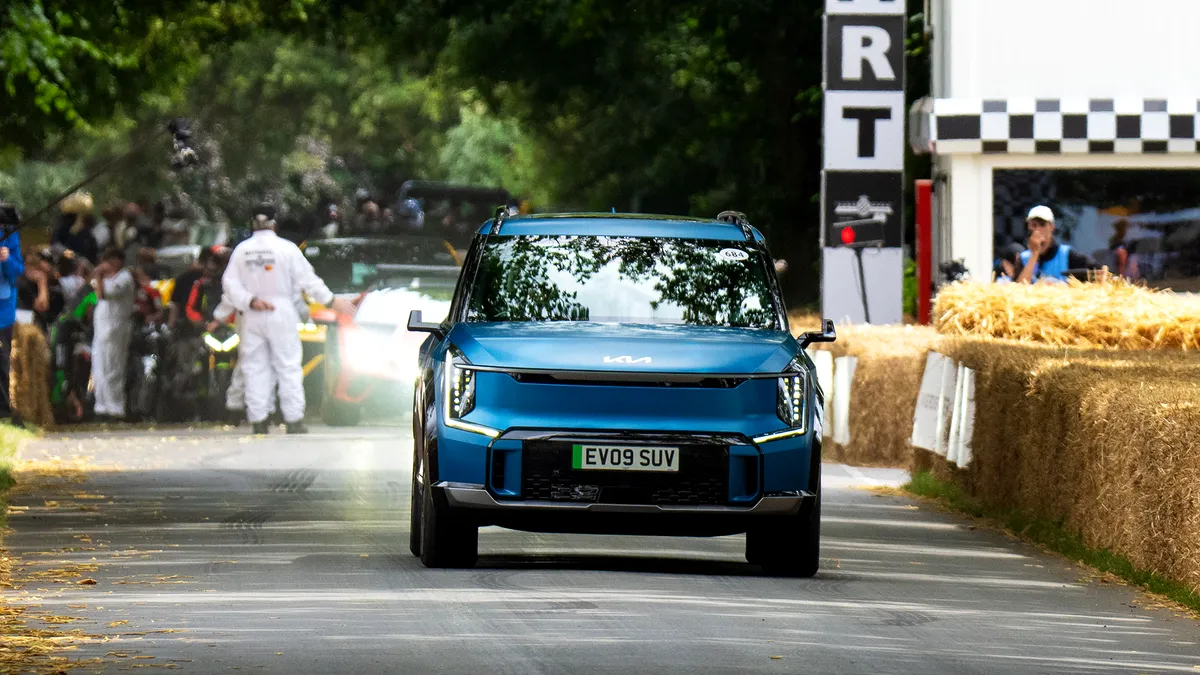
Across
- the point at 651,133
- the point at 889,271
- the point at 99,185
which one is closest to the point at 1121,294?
the point at 889,271

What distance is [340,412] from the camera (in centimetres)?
2783

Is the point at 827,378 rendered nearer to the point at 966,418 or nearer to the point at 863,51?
the point at 863,51

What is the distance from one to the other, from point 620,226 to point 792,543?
1.97 metres

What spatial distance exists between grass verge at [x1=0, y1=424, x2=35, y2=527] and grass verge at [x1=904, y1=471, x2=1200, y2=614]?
5.79m

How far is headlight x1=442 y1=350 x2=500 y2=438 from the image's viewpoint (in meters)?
12.0

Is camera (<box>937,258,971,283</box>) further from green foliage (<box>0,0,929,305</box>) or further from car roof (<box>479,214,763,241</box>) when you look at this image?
car roof (<box>479,214,763,241</box>)

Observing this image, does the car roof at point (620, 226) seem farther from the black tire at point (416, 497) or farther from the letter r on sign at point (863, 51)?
the letter r on sign at point (863, 51)

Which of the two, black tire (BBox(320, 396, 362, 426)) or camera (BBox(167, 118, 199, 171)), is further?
black tire (BBox(320, 396, 362, 426))

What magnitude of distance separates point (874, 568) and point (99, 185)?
215 ft

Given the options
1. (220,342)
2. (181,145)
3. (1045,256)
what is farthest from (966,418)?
(220,342)

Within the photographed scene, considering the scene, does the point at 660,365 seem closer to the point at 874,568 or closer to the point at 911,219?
the point at 874,568

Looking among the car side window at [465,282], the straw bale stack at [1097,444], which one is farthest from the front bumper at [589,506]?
the straw bale stack at [1097,444]

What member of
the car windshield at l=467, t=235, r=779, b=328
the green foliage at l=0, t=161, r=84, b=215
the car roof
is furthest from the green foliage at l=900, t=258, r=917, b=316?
the green foliage at l=0, t=161, r=84, b=215

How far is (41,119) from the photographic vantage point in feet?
105
